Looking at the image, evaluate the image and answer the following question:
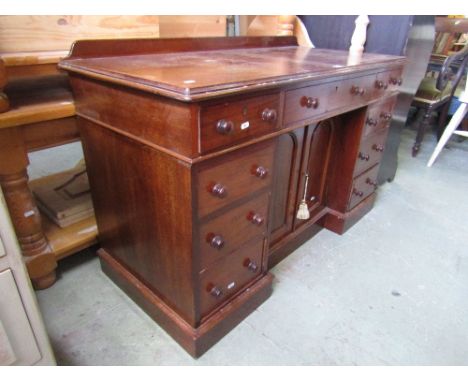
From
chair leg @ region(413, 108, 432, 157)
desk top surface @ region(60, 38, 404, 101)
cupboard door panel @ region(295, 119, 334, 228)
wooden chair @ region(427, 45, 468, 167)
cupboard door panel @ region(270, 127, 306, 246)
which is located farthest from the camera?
chair leg @ region(413, 108, 432, 157)

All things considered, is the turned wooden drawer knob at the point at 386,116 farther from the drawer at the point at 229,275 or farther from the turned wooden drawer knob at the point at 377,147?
the drawer at the point at 229,275

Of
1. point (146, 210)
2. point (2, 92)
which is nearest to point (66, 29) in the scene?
point (2, 92)

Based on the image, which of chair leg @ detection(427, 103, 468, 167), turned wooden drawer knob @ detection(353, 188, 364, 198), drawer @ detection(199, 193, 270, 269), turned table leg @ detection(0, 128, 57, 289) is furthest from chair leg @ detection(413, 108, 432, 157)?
turned table leg @ detection(0, 128, 57, 289)

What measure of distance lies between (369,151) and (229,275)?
1002mm

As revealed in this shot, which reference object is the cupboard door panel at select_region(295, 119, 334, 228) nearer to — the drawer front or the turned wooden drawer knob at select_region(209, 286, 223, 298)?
the drawer front

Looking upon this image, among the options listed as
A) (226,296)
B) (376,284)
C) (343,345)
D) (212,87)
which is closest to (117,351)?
(226,296)

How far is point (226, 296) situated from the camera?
3.77 feet

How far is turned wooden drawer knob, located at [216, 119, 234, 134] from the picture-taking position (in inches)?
31.7

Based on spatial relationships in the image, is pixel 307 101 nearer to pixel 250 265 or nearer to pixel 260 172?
pixel 260 172

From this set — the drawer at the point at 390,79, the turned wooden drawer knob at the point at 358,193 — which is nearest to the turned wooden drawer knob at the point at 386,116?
the drawer at the point at 390,79

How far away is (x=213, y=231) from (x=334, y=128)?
2.86 ft

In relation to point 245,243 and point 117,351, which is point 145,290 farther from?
point 245,243

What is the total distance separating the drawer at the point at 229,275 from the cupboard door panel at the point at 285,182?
0.64 ft

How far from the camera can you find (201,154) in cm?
80
